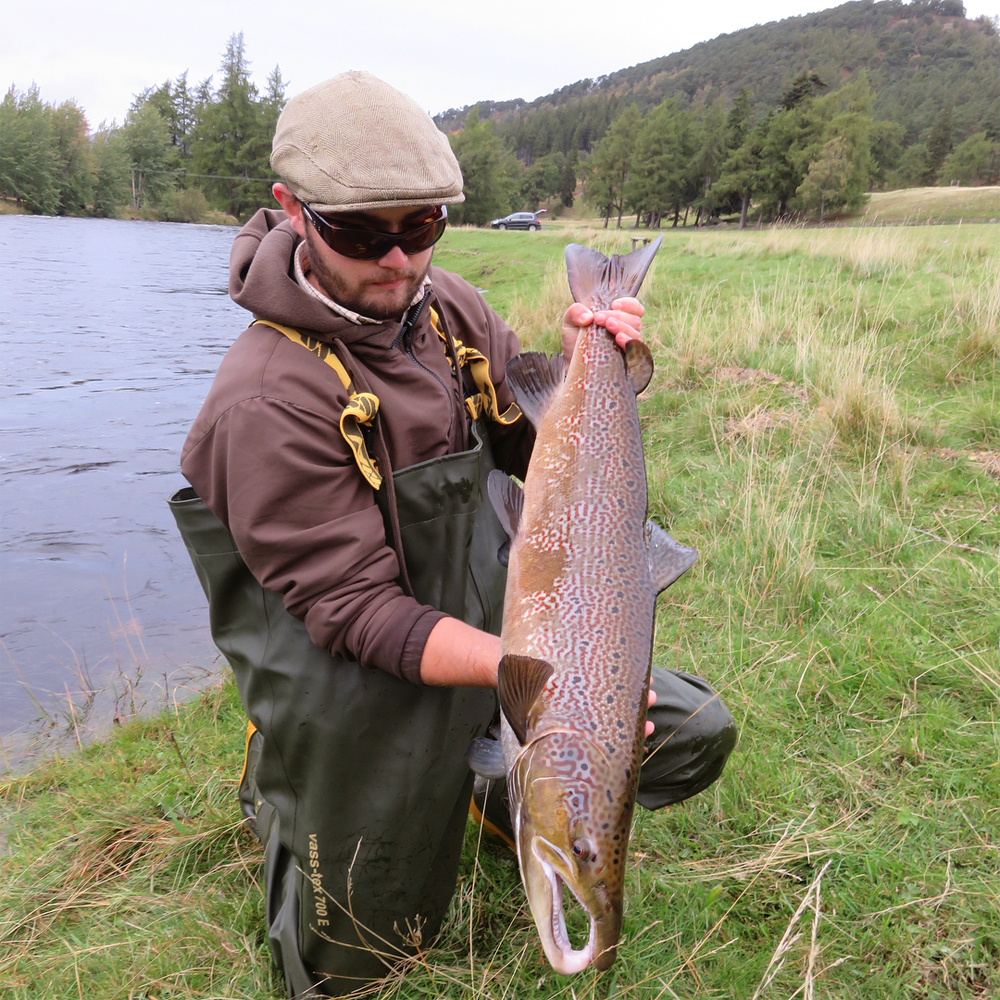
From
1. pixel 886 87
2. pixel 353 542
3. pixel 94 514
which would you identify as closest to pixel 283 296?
pixel 353 542

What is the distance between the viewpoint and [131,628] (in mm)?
5645

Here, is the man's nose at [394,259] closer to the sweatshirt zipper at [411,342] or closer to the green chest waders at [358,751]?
the sweatshirt zipper at [411,342]

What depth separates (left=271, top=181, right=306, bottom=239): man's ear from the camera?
7.81ft

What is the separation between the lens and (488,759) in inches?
82.5

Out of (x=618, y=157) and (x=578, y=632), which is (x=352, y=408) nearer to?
(x=578, y=632)

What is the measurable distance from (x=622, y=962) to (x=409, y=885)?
0.75 metres

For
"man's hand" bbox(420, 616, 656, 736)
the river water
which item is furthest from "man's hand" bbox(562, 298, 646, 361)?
the river water

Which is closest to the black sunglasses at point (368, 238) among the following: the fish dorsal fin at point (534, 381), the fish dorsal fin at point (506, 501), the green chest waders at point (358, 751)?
the fish dorsal fin at point (534, 381)

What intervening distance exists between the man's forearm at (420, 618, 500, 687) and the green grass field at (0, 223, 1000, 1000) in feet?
3.36

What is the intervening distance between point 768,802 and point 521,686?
1.61 meters

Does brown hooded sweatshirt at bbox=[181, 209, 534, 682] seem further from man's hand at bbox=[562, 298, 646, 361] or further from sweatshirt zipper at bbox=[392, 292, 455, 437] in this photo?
man's hand at bbox=[562, 298, 646, 361]

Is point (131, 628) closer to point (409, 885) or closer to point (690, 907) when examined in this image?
point (409, 885)

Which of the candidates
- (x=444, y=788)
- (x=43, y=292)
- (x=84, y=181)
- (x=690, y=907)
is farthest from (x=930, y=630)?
(x=84, y=181)

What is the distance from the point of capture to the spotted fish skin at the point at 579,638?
5.74ft
